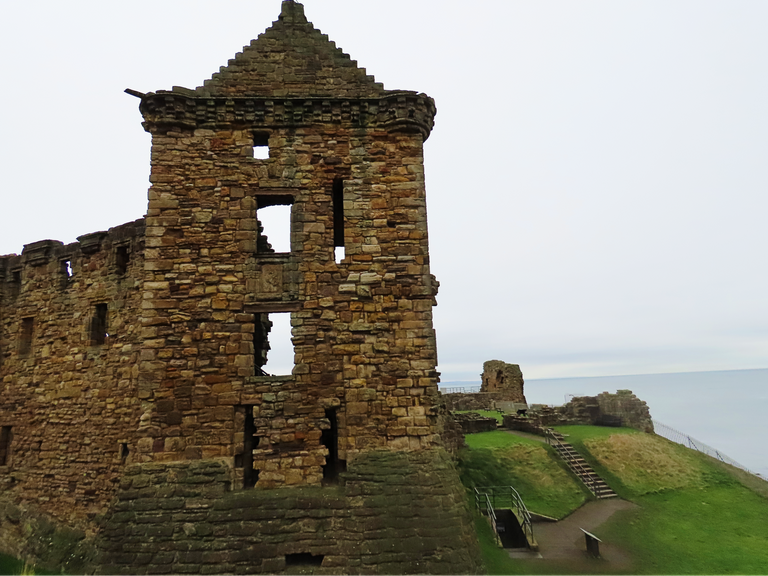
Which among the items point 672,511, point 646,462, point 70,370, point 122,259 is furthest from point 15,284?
point 646,462

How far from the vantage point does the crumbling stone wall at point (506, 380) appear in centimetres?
3012

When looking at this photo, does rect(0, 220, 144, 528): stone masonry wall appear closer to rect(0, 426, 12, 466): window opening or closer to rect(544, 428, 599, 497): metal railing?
rect(0, 426, 12, 466): window opening

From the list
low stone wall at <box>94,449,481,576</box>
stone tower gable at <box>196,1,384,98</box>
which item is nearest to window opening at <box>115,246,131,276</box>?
stone tower gable at <box>196,1,384,98</box>

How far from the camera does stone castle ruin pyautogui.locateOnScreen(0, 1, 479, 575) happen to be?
8.05 metres

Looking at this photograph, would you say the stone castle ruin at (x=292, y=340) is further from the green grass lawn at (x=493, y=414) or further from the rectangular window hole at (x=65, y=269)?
the green grass lawn at (x=493, y=414)

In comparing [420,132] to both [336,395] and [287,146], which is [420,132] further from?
[336,395]

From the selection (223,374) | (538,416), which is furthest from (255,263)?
(538,416)

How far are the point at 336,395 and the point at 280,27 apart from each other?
27.9 ft

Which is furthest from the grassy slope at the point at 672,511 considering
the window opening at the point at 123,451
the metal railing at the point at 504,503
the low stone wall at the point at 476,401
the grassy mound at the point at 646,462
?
the window opening at the point at 123,451

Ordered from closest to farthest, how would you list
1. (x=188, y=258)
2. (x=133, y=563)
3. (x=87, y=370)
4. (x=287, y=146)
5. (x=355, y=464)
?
(x=133, y=563), (x=355, y=464), (x=188, y=258), (x=287, y=146), (x=87, y=370)

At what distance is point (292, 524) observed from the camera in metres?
8.17

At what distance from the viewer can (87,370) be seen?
41.0ft

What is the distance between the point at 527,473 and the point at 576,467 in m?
2.48

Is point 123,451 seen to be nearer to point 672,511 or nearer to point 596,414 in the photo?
point 672,511
